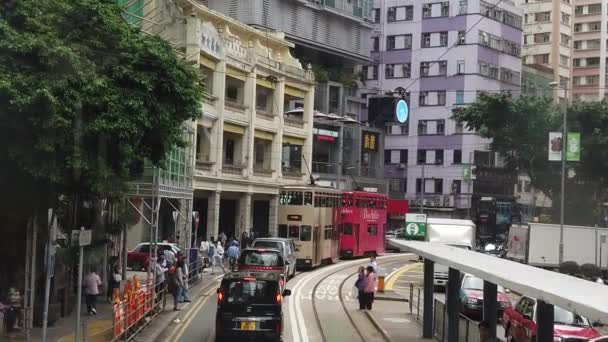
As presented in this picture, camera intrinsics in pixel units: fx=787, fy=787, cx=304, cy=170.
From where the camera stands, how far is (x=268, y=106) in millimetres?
54969

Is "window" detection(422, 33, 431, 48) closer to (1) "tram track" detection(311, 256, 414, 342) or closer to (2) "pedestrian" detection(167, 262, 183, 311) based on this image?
(1) "tram track" detection(311, 256, 414, 342)

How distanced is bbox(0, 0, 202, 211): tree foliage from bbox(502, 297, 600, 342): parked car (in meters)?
9.51

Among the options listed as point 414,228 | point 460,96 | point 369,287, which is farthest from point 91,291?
point 460,96

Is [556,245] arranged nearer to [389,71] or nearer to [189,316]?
[189,316]

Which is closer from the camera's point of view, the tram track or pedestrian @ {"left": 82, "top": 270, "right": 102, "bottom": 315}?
the tram track

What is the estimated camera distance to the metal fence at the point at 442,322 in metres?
16.2

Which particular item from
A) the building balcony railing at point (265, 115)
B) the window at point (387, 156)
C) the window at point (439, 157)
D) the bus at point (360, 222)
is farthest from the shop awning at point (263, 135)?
the window at point (387, 156)

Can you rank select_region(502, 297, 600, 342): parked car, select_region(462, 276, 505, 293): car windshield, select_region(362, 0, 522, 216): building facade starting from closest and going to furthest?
select_region(502, 297, 600, 342): parked car, select_region(462, 276, 505, 293): car windshield, select_region(362, 0, 522, 216): building facade

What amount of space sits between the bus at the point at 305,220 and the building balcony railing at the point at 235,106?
354 inches

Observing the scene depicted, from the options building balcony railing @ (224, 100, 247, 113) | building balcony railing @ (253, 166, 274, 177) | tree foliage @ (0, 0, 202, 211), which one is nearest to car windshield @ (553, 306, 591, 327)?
tree foliage @ (0, 0, 202, 211)

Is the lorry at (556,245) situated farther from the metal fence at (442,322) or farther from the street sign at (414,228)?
the metal fence at (442,322)

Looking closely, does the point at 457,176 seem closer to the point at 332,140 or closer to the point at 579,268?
the point at 332,140

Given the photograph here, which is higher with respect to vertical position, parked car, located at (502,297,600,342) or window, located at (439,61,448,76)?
window, located at (439,61,448,76)

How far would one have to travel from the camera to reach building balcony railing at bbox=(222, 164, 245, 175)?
4872 cm
